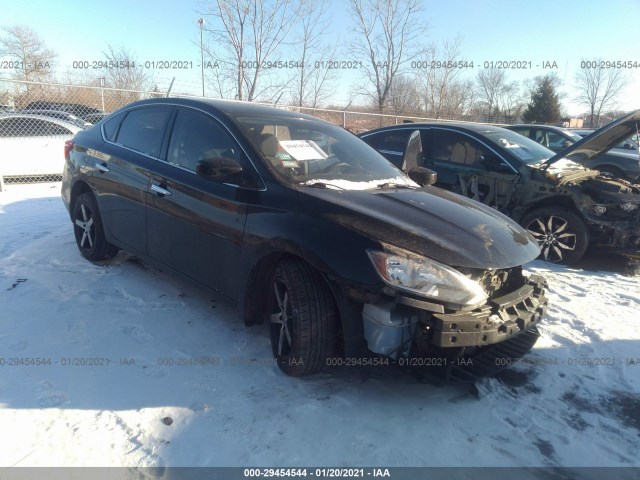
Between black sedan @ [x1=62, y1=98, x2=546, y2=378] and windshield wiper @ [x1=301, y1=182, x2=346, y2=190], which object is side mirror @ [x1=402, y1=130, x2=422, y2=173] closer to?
black sedan @ [x1=62, y1=98, x2=546, y2=378]

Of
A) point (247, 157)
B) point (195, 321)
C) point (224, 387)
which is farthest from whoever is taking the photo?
point (195, 321)

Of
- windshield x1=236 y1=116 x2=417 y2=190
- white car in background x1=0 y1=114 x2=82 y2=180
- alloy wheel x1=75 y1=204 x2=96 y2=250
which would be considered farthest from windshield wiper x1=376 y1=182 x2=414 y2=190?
white car in background x1=0 y1=114 x2=82 y2=180

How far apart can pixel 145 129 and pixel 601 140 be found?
525 centimetres

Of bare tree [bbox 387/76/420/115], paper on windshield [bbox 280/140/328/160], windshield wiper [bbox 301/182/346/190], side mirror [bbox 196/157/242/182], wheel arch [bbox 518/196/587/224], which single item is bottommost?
wheel arch [bbox 518/196/587/224]

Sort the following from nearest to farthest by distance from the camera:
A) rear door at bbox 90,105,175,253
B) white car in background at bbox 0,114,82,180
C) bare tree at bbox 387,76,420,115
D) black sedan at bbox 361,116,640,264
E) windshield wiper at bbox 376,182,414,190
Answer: windshield wiper at bbox 376,182,414,190 → rear door at bbox 90,105,175,253 → black sedan at bbox 361,116,640,264 → white car in background at bbox 0,114,82,180 → bare tree at bbox 387,76,420,115

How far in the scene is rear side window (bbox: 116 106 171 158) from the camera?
3826mm

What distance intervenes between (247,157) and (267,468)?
1930mm

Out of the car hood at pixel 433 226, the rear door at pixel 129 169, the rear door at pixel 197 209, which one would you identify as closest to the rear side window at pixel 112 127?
the rear door at pixel 129 169

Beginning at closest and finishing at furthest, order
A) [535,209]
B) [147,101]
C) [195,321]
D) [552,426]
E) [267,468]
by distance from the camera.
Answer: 1. [267,468]
2. [552,426]
3. [195,321]
4. [147,101]
5. [535,209]

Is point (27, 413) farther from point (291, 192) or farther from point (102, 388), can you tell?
point (291, 192)

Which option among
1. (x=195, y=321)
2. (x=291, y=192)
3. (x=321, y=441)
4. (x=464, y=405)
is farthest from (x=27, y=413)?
(x=464, y=405)

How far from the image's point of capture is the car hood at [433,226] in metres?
2.46

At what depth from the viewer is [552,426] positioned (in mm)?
2510

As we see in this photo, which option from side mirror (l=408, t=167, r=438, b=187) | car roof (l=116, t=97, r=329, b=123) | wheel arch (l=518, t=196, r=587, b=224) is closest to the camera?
car roof (l=116, t=97, r=329, b=123)
